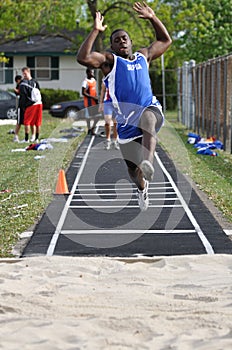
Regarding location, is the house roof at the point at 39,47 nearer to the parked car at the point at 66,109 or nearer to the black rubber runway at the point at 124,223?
the parked car at the point at 66,109

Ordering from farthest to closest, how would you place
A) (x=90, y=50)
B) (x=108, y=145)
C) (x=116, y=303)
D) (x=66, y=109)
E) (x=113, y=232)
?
(x=66, y=109) → (x=108, y=145) → (x=113, y=232) → (x=90, y=50) → (x=116, y=303)

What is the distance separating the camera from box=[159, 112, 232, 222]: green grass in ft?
40.7

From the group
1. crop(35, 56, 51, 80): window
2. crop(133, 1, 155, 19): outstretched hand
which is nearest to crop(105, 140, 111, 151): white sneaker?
crop(133, 1, 155, 19): outstretched hand

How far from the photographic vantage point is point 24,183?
14.3 m

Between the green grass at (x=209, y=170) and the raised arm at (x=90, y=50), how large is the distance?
2.91 metres

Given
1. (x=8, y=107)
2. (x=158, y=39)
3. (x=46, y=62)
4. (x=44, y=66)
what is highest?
(x=46, y=62)

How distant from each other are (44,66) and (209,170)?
38.5 m

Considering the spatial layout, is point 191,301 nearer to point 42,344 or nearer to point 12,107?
point 42,344

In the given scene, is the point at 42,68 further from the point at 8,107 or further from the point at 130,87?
the point at 130,87

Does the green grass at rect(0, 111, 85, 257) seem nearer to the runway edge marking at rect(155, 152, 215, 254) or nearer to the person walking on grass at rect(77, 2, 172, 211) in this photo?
the person walking on grass at rect(77, 2, 172, 211)

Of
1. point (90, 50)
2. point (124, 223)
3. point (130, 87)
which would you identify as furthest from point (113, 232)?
point (90, 50)

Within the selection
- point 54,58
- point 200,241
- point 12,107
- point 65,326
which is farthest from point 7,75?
point 65,326

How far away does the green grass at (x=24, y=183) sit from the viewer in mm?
10133

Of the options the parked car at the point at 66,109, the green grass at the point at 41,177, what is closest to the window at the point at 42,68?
the parked car at the point at 66,109
